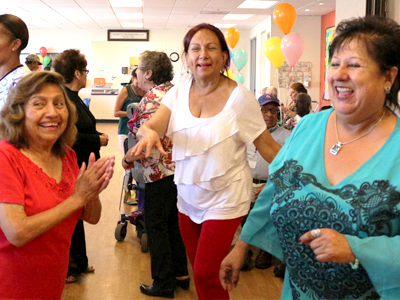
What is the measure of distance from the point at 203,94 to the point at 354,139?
100 cm

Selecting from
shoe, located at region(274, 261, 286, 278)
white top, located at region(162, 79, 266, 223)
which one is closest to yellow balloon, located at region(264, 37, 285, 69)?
shoe, located at region(274, 261, 286, 278)

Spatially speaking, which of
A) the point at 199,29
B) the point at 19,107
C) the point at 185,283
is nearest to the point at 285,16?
the point at 185,283

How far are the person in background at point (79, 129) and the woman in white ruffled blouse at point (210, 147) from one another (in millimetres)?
1184

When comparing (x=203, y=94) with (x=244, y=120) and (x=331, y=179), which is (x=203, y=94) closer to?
(x=244, y=120)

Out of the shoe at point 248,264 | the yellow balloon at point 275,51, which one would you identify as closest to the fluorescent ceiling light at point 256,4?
the yellow balloon at point 275,51

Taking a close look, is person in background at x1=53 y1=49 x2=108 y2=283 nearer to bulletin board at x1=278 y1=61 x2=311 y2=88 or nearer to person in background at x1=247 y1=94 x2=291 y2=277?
person in background at x1=247 y1=94 x2=291 y2=277

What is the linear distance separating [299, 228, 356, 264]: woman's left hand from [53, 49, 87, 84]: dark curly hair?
266 centimetres

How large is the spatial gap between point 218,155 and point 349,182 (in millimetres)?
884

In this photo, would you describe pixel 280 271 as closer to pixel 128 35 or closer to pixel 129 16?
pixel 129 16

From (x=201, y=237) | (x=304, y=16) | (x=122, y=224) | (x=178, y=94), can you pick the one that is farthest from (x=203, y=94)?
(x=304, y=16)

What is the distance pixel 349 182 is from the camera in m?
1.23

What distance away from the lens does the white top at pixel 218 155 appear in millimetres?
2045

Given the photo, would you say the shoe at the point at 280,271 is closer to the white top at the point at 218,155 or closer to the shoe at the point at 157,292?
the shoe at the point at 157,292

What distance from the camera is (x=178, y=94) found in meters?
2.22
